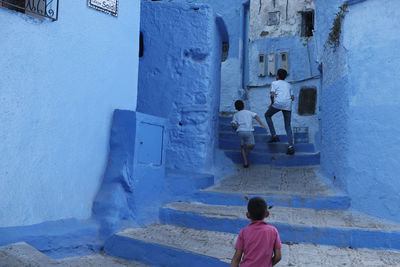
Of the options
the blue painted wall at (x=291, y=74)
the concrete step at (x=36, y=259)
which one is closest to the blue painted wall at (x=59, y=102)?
the concrete step at (x=36, y=259)

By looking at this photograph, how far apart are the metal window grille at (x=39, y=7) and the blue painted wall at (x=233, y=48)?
8780mm

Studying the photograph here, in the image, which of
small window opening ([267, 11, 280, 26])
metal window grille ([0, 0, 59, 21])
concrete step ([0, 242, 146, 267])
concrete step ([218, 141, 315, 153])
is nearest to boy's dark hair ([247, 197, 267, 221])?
concrete step ([0, 242, 146, 267])

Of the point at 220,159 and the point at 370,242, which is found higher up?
the point at 220,159

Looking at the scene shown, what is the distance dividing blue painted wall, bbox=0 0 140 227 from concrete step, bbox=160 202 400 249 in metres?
1.14

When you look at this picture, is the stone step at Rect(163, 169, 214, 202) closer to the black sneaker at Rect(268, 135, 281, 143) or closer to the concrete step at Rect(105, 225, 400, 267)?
the concrete step at Rect(105, 225, 400, 267)

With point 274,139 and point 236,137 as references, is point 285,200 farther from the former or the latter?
point 236,137

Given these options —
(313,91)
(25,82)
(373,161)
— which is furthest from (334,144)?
(313,91)

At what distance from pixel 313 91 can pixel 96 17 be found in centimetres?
970

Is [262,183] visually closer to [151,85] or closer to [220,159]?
[220,159]

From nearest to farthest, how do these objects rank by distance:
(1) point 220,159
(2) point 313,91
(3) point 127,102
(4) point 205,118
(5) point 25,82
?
(5) point 25,82, (3) point 127,102, (4) point 205,118, (1) point 220,159, (2) point 313,91

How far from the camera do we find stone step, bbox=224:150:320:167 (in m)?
7.21

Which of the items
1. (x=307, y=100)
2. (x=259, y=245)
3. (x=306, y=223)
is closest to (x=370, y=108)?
(x=306, y=223)

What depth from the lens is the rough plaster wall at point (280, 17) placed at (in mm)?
14055

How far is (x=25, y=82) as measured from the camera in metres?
3.77
